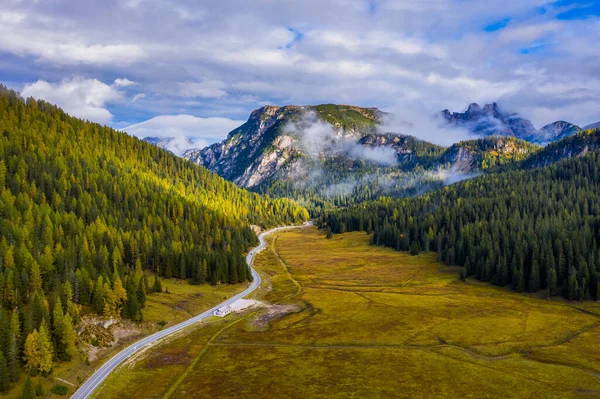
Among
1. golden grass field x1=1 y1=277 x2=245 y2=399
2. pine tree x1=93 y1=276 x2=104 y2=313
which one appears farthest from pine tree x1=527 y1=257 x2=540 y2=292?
pine tree x1=93 y1=276 x2=104 y2=313

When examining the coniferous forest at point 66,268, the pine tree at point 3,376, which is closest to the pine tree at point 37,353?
the coniferous forest at point 66,268

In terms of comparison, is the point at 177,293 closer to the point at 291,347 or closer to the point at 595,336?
the point at 291,347

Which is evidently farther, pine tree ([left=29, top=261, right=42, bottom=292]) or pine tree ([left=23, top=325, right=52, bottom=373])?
pine tree ([left=29, top=261, right=42, bottom=292])

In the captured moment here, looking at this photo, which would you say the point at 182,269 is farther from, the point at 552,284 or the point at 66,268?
the point at 552,284

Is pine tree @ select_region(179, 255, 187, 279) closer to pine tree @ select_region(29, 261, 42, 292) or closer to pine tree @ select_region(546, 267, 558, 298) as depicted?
pine tree @ select_region(29, 261, 42, 292)

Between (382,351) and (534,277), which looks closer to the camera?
(382,351)

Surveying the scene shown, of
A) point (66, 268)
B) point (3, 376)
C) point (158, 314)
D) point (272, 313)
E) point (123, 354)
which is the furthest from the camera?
point (272, 313)

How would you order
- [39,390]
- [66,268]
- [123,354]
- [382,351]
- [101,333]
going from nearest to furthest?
[39,390] < [123,354] < [382,351] < [101,333] < [66,268]

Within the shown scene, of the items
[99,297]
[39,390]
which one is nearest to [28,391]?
[39,390]

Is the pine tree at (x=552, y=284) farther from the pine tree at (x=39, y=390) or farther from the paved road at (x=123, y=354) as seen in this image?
the pine tree at (x=39, y=390)
